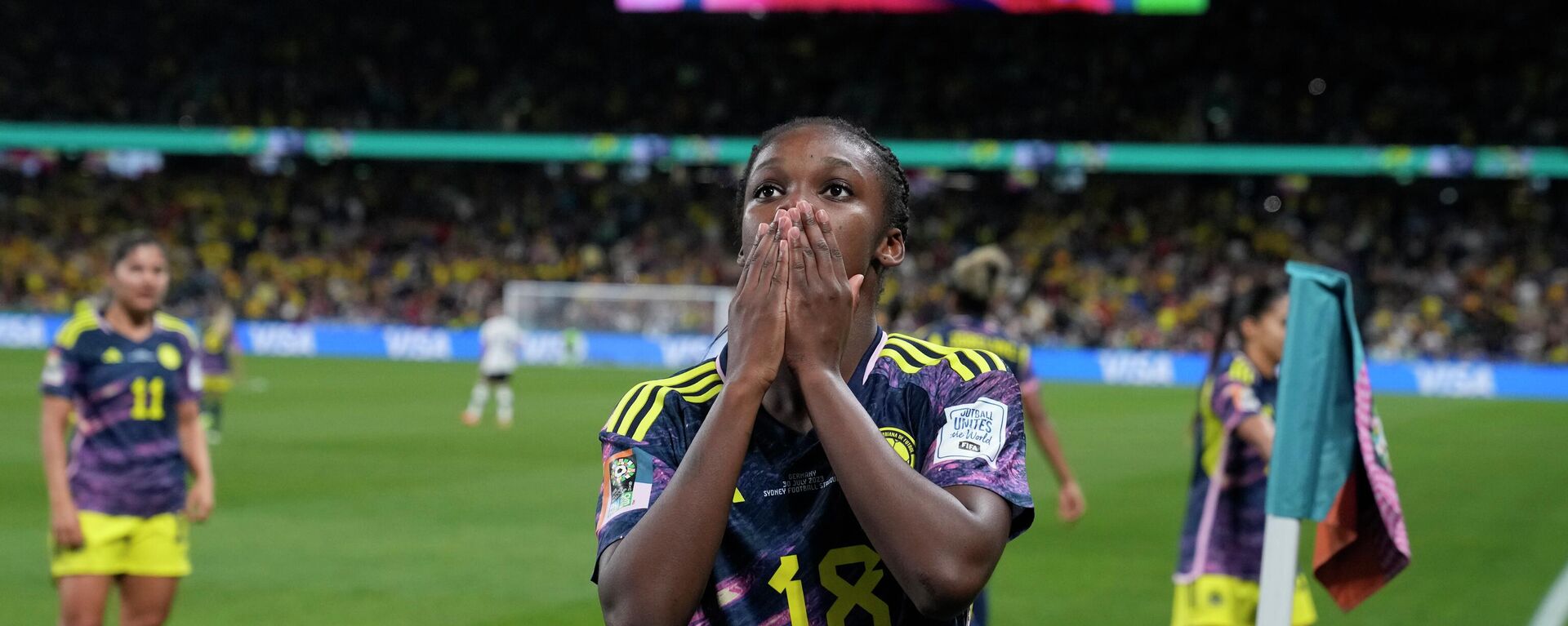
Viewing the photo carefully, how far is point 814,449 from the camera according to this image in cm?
215

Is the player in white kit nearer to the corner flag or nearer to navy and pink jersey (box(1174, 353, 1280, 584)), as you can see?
navy and pink jersey (box(1174, 353, 1280, 584))

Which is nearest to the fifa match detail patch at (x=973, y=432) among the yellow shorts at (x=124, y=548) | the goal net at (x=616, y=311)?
the yellow shorts at (x=124, y=548)

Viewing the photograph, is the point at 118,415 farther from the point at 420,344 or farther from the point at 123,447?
the point at 420,344

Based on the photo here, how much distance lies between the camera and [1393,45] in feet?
122

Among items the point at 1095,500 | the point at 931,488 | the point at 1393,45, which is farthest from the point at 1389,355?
the point at 931,488

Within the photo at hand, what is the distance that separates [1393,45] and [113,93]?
3391cm

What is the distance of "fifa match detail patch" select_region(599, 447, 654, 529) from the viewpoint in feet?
6.97

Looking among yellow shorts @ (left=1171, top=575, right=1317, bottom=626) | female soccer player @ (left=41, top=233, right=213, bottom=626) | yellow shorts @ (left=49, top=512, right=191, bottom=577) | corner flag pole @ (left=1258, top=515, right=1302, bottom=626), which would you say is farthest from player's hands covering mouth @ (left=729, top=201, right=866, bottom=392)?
yellow shorts @ (left=49, top=512, right=191, bottom=577)

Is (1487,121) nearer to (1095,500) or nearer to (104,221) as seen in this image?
(1095,500)

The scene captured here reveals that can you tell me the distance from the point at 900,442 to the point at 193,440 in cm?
492

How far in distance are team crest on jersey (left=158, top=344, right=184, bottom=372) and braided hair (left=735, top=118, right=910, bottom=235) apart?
4.52 meters

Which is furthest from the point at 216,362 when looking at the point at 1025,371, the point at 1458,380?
the point at 1458,380

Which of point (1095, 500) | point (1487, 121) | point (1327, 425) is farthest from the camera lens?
point (1487, 121)

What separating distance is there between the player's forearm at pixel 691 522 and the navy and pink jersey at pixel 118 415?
15.1ft
